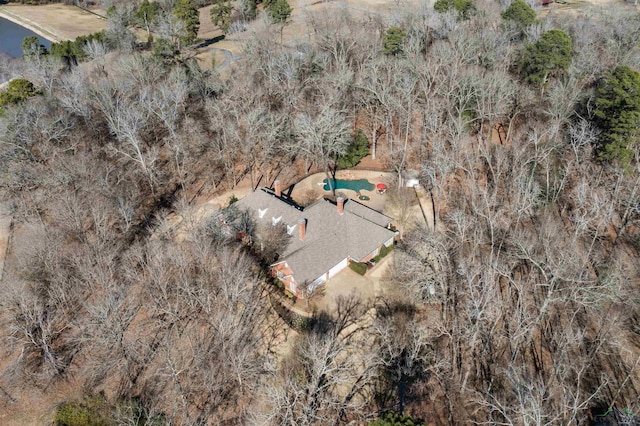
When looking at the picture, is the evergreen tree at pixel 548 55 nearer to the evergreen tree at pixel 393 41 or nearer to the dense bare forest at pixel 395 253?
the dense bare forest at pixel 395 253

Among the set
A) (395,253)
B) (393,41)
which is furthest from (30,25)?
(395,253)

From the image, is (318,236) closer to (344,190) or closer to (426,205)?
(344,190)

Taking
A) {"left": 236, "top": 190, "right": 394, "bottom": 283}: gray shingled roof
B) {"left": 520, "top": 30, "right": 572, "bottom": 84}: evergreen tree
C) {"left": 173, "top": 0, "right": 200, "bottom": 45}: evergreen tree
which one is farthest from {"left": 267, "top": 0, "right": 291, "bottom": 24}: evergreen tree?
{"left": 236, "top": 190, "right": 394, "bottom": 283}: gray shingled roof

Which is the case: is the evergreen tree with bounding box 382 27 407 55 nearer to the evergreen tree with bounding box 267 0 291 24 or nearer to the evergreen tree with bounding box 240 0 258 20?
the evergreen tree with bounding box 267 0 291 24

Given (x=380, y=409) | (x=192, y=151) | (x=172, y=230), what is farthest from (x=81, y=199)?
(x=380, y=409)

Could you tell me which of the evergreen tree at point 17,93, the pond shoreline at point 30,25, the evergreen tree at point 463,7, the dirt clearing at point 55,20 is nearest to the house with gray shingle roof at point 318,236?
the evergreen tree at point 17,93

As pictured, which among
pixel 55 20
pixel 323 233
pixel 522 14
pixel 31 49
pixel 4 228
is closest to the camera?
pixel 323 233
